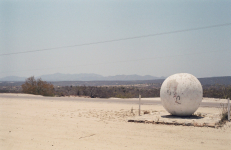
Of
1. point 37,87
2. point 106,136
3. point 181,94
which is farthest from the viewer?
point 37,87

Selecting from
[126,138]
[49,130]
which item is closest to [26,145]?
[49,130]

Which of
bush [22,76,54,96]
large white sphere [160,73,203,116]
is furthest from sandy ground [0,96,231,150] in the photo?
bush [22,76,54,96]

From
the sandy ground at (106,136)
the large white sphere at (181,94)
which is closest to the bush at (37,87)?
the sandy ground at (106,136)

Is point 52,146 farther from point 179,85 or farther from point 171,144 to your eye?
point 179,85

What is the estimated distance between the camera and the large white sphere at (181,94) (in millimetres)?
12781

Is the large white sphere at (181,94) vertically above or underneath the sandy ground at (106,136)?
above

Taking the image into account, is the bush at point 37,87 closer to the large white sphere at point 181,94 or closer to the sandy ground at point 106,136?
the sandy ground at point 106,136

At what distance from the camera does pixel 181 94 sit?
12.8 meters

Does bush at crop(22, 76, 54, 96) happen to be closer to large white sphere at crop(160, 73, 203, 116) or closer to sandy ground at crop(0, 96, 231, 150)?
sandy ground at crop(0, 96, 231, 150)

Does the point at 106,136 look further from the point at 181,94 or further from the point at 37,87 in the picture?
the point at 37,87

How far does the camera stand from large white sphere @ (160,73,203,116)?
503 inches

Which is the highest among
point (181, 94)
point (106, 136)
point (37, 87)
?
Answer: point (37, 87)

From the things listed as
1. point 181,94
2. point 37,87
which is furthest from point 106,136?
point 37,87

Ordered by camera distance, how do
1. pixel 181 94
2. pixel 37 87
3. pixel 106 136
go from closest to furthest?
pixel 106 136, pixel 181 94, pixel 37 87
